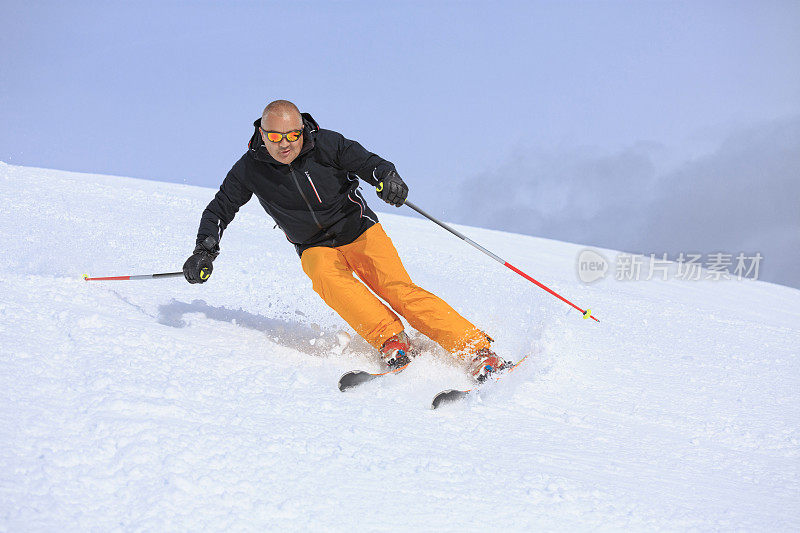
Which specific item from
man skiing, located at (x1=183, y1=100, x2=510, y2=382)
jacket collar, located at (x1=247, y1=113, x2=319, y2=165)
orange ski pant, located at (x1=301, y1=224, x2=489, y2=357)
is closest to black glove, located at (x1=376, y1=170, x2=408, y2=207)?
man skiing, located at (x1=183, y1=100, x2=510, y2=382)

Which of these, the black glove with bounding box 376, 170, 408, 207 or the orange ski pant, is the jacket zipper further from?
the black glove with bounding box 376, 170, 408, 207

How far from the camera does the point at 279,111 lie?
3.43 meters

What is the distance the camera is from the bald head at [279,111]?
3422 millimetres

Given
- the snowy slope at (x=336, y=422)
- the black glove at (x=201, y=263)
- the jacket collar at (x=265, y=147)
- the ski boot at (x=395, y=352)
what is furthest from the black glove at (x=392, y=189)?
the black glove at (x=201, y=263)

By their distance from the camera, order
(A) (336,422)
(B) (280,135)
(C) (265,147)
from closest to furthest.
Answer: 1. (A) (336,422)
2. (B) (280,135)
3. (C) (265,147)

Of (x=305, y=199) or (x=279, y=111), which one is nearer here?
(x=279, y=111)

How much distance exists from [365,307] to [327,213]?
25.1 inches

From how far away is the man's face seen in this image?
341 centimetres

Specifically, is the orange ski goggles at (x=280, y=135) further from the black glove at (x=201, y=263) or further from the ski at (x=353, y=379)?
the ski at (x=353, y=379)

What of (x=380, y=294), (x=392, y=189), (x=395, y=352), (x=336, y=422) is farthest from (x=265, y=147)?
(x=336, y=422)

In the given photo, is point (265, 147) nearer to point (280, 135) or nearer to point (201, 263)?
point (280, 135)

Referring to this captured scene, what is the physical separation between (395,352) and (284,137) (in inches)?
53.7

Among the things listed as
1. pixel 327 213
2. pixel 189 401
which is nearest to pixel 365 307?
pixel 327 213

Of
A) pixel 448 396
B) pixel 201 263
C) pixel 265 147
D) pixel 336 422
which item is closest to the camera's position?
pixel 336 422
